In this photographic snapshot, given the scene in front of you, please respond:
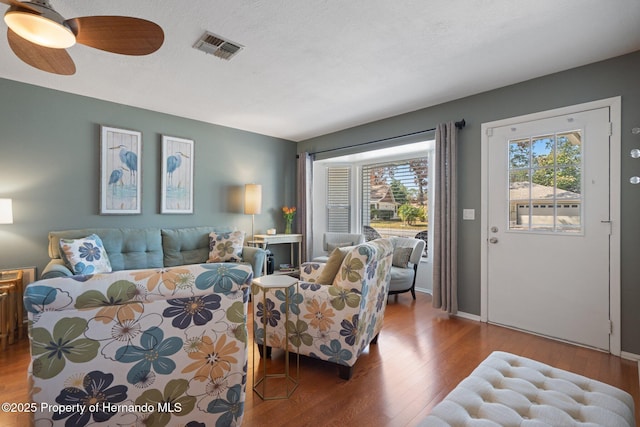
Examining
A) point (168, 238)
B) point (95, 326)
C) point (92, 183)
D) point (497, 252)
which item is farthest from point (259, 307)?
point (92, 183)

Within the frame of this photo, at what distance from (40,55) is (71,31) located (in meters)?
0.53

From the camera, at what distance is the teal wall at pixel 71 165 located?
10.2ft

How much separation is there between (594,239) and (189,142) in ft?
15.5

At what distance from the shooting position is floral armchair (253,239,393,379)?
6.78 ft

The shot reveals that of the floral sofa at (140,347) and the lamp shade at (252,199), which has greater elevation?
the lamp shade at (252,199)

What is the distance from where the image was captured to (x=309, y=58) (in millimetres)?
2613

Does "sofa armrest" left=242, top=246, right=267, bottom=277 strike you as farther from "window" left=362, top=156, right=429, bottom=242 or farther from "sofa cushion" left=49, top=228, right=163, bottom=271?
"window" left=362, top=156, right=429, bottom=242

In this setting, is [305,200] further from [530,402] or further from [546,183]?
[530,402]

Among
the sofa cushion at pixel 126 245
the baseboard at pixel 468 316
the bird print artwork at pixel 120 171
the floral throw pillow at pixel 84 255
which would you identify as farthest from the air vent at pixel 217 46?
the baseboard at pixel 468 316

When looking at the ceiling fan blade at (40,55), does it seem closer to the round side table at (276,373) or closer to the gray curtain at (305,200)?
the round side table at (276,373)

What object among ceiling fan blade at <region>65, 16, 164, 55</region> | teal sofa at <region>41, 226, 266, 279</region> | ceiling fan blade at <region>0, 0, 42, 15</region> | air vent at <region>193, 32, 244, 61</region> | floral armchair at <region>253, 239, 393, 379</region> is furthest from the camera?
teal sofa at <region>41, 226, 266, 279</region>

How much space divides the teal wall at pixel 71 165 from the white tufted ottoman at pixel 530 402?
3982 millimetres

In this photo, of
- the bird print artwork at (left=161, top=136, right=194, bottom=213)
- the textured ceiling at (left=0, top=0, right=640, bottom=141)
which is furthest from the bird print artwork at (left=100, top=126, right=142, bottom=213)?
the textured ceiling at (left=0, top=0, right=640, bottom=141)

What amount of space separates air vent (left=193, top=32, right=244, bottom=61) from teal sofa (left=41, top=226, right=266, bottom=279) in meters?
2.27
